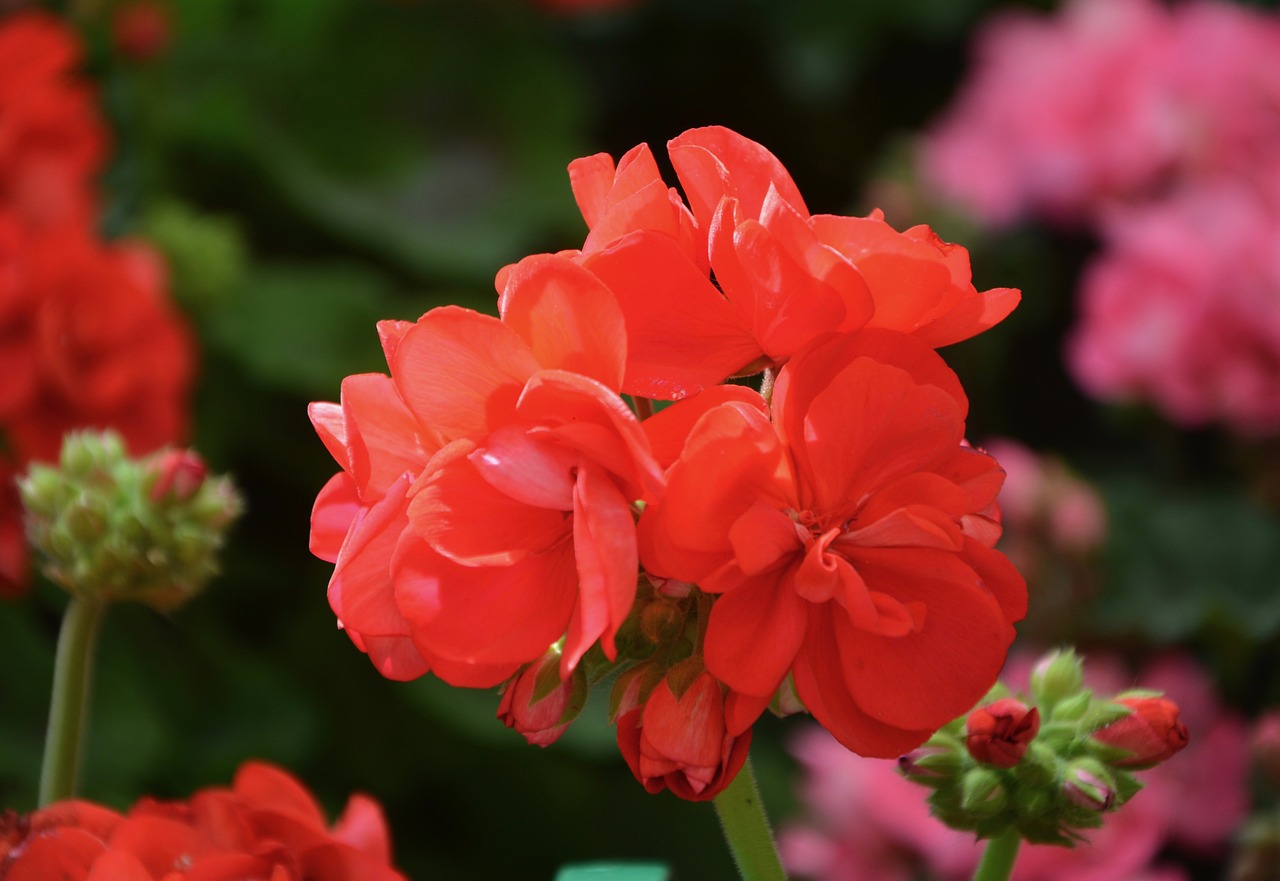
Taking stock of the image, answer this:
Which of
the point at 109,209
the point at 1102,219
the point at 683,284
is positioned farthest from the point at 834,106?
the point at 683,284

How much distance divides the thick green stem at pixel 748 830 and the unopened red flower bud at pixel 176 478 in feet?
0.89

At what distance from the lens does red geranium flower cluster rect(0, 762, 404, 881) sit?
0.42m

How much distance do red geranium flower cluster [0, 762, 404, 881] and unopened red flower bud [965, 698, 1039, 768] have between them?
0.61ft

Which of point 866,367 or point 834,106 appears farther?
point 834,106

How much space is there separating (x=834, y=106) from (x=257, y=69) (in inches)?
27.2

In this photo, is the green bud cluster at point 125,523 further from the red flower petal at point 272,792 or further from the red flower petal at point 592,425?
the red flower petal at point 592,425

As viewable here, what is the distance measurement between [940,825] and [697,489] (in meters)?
0.52

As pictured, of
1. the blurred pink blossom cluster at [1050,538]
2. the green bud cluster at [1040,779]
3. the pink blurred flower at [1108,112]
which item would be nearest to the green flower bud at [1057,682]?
the green bud cluster at [1040,779]

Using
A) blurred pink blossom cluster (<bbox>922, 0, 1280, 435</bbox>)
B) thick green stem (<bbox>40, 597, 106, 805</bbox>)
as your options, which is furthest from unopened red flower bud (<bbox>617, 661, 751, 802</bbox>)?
blurred pink blossom cluster (<bbox>922, 0, 1280, 435</bbox>)

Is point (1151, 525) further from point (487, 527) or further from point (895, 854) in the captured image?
point (487, 527)

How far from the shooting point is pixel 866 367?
1.15ft

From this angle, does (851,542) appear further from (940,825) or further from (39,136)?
(39,136)

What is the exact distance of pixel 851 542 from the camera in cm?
37

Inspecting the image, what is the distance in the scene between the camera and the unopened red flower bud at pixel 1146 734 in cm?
44
